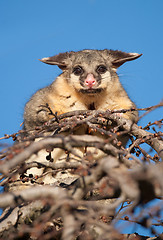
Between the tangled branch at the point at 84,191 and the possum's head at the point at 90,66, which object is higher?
the possum's head at the point at 90,66

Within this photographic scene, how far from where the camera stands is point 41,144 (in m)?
2.68

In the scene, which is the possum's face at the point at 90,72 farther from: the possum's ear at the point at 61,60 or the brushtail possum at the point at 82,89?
the possum's ear at the point at 61,60

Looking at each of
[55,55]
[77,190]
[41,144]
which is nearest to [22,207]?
[77,190]

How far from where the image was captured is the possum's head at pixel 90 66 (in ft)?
22.2

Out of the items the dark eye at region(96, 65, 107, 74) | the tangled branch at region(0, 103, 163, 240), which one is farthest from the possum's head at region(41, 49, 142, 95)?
the tangled branch at region(0, 103, 163, 240)

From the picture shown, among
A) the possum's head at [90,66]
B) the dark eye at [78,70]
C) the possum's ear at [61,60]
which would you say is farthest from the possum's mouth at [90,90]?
the possum's ear at [61,60]

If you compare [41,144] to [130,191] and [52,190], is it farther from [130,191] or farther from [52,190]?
[130,191]

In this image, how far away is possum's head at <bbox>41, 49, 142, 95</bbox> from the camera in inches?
266

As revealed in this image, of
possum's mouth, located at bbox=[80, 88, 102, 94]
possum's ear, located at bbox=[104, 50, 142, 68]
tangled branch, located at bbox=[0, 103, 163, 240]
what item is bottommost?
tangled branch, located at bbox=[0, 103, 163, 240]

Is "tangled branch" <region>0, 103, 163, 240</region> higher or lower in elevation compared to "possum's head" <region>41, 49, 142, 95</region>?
lower

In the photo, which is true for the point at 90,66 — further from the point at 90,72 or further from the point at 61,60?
the point at 61,60

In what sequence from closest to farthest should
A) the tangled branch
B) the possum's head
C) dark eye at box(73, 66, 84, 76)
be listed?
the tangled branch, the possum's head, dark eye at box(73, 66, 84, 76)

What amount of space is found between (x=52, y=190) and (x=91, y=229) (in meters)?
1.41

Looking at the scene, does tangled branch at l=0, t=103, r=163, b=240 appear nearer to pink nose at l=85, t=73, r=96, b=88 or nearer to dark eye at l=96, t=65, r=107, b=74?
pink nose at l=85, t=73, r=96, b=88
